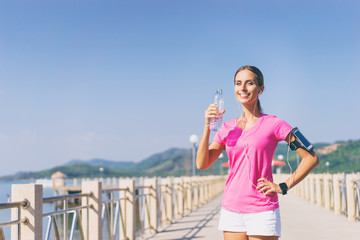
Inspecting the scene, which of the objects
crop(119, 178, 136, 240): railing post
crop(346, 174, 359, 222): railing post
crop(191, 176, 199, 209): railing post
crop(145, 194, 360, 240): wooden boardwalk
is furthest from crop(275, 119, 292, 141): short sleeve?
crop(191, 176, 199, 209): railing post

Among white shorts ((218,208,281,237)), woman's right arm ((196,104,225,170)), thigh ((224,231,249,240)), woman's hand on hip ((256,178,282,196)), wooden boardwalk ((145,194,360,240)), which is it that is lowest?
wooden boardwalk ((145,194,360,240))

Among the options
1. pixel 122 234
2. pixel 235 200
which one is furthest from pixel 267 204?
pixel 122 234

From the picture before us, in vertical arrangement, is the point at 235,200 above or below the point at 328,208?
above

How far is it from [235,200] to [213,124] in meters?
0.42

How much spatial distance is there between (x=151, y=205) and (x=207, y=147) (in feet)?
27.0

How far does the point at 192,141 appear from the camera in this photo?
19812 millimetres

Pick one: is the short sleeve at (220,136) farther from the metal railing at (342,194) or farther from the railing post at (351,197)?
the railing post at (351,197)

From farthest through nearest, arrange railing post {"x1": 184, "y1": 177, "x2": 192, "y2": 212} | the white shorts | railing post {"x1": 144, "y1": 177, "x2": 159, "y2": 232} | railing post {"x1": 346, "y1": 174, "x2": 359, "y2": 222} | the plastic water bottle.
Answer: railing post {"x1": 184, "y1": 177, "x2": 192, "y2": 212}, railing post {"x1": 346, "y1": 174, "x2": 359, "y2": 222}, railing post {"x1": 144, "y1": 177, "x2": 159, "y2": 232}, the plastic water bottle, the white shorts

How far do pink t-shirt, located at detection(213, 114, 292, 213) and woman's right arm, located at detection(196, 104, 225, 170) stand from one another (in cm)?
12

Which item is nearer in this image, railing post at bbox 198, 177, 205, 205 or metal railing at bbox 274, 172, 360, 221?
metal railing at bbox 274, 172, 360, 221

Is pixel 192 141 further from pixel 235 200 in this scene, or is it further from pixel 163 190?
pixel 235 200

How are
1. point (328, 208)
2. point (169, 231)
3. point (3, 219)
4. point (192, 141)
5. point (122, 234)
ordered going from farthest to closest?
point (192, 141), point (328, 208), point (169, 231), point (122, 234), point (3, 219)

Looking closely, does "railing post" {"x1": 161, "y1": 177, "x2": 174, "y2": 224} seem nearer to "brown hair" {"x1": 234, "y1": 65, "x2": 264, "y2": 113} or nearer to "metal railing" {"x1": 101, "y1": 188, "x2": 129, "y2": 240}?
"metal railing" {"x1": 101, "y1": 188, "x2": 129, "y2": 240}

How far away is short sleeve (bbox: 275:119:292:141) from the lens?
2.49m
